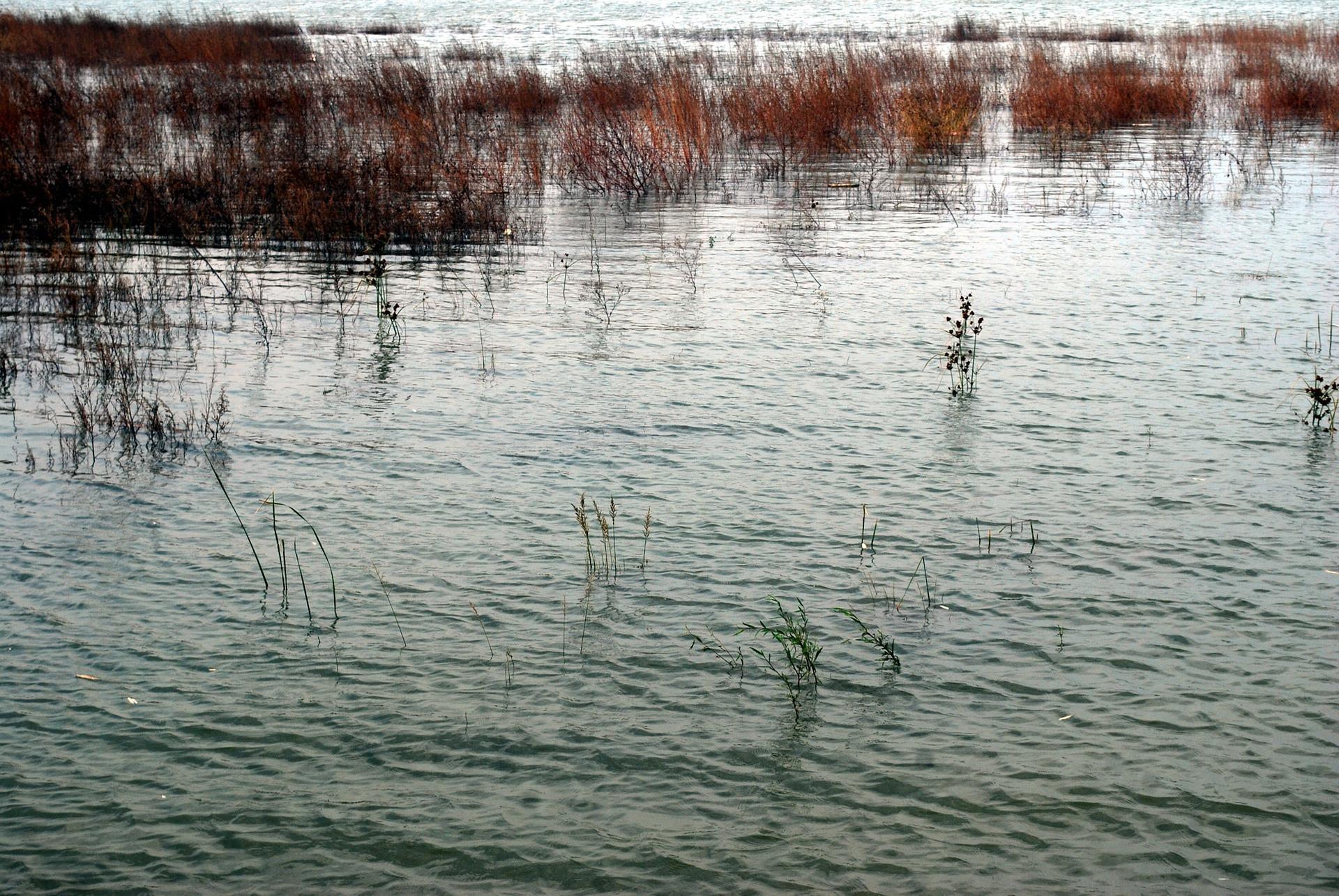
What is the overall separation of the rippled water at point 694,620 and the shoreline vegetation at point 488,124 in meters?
4.42

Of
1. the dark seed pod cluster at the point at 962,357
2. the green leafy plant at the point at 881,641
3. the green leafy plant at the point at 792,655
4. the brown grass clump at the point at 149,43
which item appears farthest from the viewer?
the brown grass clump at the point at 149,43

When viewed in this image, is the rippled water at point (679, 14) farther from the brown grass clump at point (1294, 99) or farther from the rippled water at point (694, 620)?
the rippled water at point (694, 620)

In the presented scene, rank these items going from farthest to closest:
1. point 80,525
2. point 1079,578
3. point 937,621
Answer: point 80,525 < point 1079,578 < point 937,621

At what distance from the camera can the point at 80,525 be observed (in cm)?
632

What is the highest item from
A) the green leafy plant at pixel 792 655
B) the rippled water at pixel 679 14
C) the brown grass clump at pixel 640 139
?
the rippled water at pixel 679 14

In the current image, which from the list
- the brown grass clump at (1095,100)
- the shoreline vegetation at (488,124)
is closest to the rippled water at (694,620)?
the shoreline vegetation at (488,124)

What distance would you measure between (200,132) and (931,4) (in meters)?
59.8

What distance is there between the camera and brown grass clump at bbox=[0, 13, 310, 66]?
2997cm

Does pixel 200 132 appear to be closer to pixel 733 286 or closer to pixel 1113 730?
pixel 733 286

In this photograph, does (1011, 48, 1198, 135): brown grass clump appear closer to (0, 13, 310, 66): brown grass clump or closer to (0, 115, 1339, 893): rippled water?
(0, 115, 1339, 893): rippled water

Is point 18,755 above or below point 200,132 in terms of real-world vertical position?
below

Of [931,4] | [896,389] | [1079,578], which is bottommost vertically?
[1079,578]

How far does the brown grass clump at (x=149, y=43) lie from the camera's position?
30.0 meters

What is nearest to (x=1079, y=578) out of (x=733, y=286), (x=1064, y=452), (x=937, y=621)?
(x=937, y=621)
